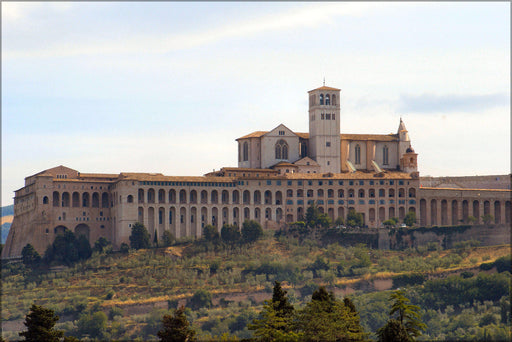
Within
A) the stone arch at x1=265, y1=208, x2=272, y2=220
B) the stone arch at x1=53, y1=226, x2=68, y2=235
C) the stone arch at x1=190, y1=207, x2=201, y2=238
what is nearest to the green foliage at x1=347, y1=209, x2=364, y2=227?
the stone arch at x1=265, y1=208, x2=272, y2=220

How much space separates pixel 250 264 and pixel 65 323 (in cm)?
2175

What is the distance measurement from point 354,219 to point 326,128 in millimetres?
14327

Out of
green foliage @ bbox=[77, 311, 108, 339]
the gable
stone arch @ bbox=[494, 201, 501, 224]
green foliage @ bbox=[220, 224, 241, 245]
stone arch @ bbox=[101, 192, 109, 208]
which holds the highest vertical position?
the gable

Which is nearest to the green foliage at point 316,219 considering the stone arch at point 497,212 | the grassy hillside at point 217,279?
the grassy hillside at point 217,279

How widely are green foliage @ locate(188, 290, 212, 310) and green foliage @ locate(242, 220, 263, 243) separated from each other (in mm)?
12377

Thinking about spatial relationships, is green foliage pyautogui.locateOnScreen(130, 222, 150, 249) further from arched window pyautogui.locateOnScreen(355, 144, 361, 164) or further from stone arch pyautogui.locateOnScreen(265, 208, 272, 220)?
arched window pyautogui.locateOnScreen(355, 144, 361, 164)

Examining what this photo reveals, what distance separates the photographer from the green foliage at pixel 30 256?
126 m

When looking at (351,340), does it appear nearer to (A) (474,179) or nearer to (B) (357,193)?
(B) (357,193)

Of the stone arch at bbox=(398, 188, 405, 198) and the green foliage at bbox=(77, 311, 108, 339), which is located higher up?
the stone arch at bbox=(398, 188, 405, 198)

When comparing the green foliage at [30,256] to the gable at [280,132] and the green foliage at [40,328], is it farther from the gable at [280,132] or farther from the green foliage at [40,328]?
the green foliage at [40,328]

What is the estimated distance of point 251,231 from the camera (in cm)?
12812

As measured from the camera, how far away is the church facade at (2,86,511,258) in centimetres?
12938

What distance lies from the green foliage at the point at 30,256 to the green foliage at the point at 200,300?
1951cm

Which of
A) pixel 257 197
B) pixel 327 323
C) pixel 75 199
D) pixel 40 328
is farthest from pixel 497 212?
pixel 40 328
